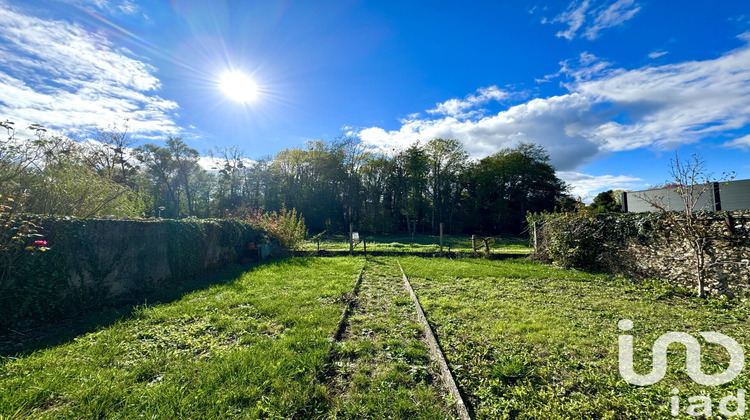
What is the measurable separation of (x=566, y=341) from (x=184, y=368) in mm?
4399

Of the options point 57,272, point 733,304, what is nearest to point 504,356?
point 733,304

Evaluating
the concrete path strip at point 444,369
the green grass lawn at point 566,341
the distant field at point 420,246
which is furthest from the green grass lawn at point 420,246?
the concrete path strip at point 444,369

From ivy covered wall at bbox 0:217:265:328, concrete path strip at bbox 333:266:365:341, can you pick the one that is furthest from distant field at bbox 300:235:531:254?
concrete path strip at bbox 333:266:365:341

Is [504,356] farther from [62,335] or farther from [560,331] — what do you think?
[62,335]

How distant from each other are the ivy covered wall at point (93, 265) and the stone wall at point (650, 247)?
38.1 feet

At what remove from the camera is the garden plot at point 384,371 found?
7.52ft

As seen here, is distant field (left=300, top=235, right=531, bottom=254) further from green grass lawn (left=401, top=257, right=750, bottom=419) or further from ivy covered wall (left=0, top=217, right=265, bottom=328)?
ivy covered wall (left=0, top=217, right=265, bottom=328)

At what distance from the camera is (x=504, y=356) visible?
125 inches

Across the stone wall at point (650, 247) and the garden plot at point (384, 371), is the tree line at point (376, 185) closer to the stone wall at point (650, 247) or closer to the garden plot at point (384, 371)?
the stone wall at point (650, 247)

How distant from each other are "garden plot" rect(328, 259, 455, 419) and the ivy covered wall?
173 inches

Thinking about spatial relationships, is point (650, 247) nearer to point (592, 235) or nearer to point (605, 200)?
point (592, 235)

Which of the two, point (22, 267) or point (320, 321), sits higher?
point (22, 267)

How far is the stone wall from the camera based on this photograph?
548cm

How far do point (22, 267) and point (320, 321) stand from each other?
4196 millimetres
